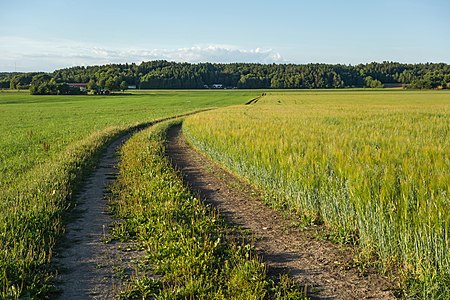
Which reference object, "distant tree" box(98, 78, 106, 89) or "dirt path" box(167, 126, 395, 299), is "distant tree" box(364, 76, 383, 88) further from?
"dirt path" box(167, 126, 395, 299)

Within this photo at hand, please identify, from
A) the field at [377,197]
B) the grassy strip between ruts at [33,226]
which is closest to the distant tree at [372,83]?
the field at [377,197]

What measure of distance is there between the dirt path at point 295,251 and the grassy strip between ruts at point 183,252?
38 cm

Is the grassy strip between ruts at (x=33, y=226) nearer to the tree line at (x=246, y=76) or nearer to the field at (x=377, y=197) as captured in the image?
the field at (x=377, y=197)

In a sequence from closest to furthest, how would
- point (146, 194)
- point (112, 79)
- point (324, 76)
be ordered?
point (146, 194)
point (112, 79)
point (324, 76)

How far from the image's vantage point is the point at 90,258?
685cm

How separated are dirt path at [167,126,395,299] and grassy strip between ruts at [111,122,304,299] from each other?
383 mm

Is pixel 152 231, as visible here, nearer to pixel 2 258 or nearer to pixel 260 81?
pixel 2 258

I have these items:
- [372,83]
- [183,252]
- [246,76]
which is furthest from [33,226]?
[246,76]

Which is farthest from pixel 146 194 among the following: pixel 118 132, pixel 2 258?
pixel 118 132

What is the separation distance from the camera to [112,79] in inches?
5915

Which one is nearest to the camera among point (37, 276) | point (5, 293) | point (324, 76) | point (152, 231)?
point (5, 293)

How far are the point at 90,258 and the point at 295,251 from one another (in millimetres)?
3294

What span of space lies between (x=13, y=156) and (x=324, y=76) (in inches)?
6829

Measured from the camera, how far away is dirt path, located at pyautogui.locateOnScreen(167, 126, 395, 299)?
18.8ft
